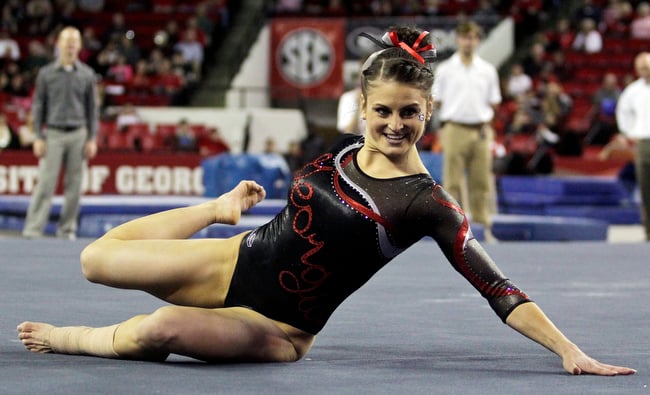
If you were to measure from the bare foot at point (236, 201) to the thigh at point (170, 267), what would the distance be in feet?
0.54

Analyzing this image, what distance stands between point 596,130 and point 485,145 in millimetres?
7071

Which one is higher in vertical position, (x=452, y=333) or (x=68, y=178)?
(x=452, y=333)

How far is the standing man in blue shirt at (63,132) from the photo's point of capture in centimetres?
877

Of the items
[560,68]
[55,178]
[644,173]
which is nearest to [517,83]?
[560,68]

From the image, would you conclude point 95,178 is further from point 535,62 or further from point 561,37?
point 561,37

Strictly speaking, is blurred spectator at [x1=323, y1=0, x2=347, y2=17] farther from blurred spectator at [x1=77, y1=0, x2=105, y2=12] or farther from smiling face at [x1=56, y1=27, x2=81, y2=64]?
smiling face at [x1=56, y1=27, x2=81, y2=64]

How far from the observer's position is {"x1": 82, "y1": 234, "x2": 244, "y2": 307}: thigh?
333 centimetres

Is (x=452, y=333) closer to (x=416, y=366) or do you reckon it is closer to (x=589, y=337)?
(x=589, y=337)

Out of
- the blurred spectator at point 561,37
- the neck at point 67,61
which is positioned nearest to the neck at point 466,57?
the neck at point 67,61

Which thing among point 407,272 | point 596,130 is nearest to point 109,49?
point 596,130

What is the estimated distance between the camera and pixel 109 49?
58.3 ft

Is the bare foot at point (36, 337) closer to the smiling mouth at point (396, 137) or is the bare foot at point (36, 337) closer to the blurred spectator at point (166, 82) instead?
the smiling mouth at point (396, 137)

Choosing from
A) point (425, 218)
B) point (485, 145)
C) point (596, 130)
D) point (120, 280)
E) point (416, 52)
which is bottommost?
point (596, 130)

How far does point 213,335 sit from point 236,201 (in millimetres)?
570
